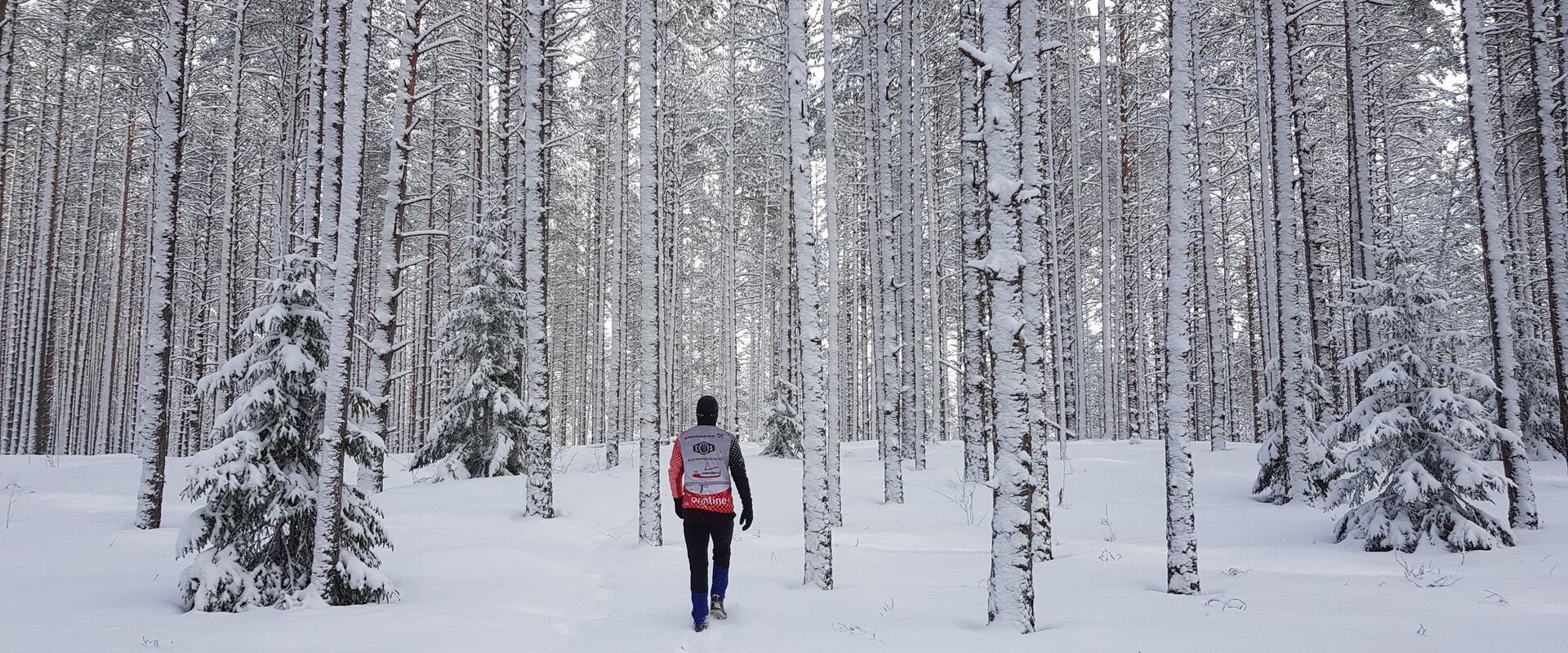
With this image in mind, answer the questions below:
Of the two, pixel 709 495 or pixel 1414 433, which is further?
pixel 1414 433

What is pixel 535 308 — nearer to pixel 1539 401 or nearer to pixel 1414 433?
pixel 1414 433

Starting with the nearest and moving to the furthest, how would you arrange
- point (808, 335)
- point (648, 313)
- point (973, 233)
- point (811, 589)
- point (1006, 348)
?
point (1006, 348), point (811, 589), point (808, 335), point (973, 233), point (648, 313)

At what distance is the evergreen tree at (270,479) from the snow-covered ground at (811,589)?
0.31 meters

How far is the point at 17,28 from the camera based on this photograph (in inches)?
718

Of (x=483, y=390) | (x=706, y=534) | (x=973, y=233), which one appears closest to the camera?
(x=706, y=534)

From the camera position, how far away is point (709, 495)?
6.09 m

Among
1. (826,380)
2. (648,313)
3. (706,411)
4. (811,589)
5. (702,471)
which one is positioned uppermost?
(648,313)

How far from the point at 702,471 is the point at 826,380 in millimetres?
2918

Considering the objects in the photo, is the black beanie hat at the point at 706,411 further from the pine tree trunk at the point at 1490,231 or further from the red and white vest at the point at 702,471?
the pine tree trunk at the point at 1490,231

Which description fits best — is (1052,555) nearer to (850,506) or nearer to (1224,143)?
(850,506)

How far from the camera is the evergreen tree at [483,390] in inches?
612

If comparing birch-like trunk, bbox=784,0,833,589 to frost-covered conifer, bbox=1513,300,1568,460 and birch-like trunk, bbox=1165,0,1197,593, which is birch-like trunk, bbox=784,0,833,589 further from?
frost-covered conifer, bbox=1513,300,1568,460

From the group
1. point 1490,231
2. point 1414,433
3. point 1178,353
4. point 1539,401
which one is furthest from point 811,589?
point 1539,401

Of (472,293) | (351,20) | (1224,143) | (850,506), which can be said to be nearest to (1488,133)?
(850,506)
